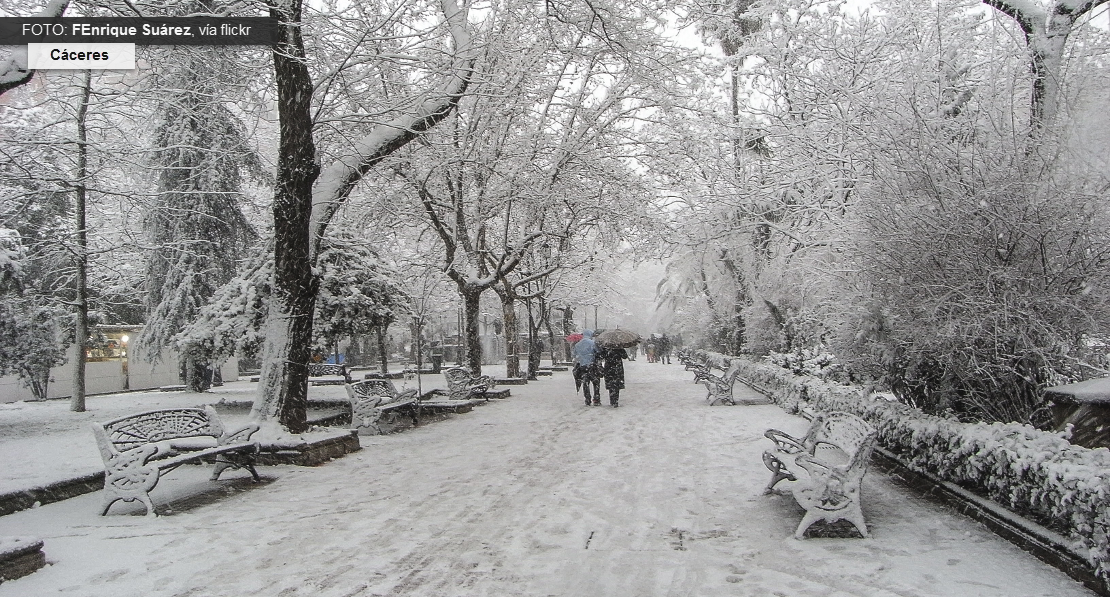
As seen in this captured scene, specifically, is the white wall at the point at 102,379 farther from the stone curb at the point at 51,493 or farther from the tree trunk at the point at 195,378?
the stone curb at the point at 51,493

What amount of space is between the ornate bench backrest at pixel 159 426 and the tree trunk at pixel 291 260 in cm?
122

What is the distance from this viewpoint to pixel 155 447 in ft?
21.5

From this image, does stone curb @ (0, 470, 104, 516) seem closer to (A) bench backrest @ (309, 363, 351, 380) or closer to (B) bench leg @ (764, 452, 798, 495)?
(B) bench leg @ (764, 452, 798, 495)

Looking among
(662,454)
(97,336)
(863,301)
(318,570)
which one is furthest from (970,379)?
(97,336)

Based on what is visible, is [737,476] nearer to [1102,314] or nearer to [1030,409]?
[1030,409]

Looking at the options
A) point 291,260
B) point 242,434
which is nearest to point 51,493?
point 242,434

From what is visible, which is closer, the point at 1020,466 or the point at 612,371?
the point at 1020,466

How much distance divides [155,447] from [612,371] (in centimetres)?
1128

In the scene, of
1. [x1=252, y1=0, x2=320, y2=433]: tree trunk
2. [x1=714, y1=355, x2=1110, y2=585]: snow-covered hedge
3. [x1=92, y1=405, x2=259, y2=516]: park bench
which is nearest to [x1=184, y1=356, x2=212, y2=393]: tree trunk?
[x1=252, y1=0, x2=320, y2=433]: tree trunk

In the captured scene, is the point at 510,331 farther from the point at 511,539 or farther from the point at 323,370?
the point at 511,539

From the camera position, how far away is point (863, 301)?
7883mm

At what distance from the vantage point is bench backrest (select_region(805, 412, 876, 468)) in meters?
5.69

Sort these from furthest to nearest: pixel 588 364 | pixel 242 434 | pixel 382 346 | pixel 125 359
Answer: pixel 125 359 < pixel 382 346 < pixel 588 364 < pixel 242 434

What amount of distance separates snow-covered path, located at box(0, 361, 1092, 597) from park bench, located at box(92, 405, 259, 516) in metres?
0.26
